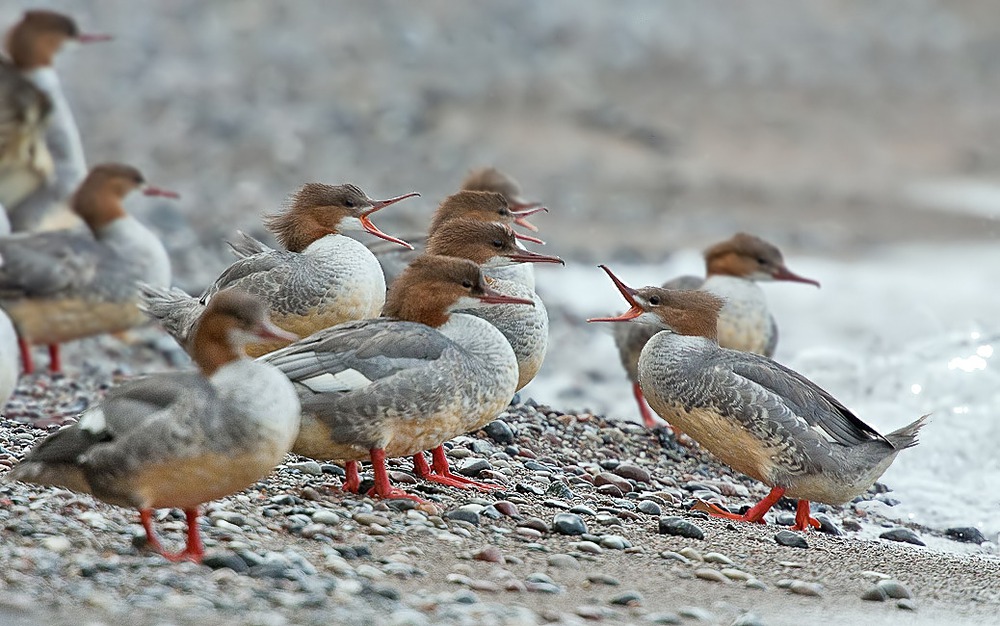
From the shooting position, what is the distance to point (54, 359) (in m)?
8.98

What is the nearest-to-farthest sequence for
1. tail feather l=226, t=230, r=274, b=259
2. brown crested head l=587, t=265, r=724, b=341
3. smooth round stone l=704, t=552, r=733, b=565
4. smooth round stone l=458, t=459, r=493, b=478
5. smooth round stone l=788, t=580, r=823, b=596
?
smooth round stone l=788, t=580, r=823, b=596
smooth round stone l=704, t=552, r=733, b=565
smooth round stone l=458, t=459, r=493, b=478
brown crested head l=587, t=265, r=724, b=341
tail feather l=226, t=230, r=274, b=259

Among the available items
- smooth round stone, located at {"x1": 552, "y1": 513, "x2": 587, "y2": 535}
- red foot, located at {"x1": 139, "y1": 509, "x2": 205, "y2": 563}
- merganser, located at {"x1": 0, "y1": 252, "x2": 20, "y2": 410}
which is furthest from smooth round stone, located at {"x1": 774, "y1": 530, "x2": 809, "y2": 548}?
merganser, located at {"x1": 0, "y1": 252, "x2": 20, "y2": 410}

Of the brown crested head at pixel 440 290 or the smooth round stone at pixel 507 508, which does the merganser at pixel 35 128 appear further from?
the smooth round stone at pixel 507 508

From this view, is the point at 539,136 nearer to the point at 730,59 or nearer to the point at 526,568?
the point at 730,59

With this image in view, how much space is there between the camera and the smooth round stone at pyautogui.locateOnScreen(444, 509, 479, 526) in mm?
5363

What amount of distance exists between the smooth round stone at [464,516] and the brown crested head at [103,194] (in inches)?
178

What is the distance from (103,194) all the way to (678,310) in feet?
14.4

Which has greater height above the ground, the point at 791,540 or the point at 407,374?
the point at 407,374

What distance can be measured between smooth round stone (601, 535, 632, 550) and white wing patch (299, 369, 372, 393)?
1.05 m

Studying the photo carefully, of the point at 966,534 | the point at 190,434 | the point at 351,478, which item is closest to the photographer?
the point at 190,434

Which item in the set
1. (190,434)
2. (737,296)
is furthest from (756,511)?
(190,434)

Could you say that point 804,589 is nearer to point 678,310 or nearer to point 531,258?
point 678,310

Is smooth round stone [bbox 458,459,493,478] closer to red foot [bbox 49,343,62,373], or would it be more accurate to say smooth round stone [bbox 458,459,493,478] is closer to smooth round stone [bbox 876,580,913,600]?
smooth round stone [bbox 876,580,913,600]

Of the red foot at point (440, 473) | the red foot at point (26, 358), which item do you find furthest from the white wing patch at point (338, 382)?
the red foot at point (26, 358)
